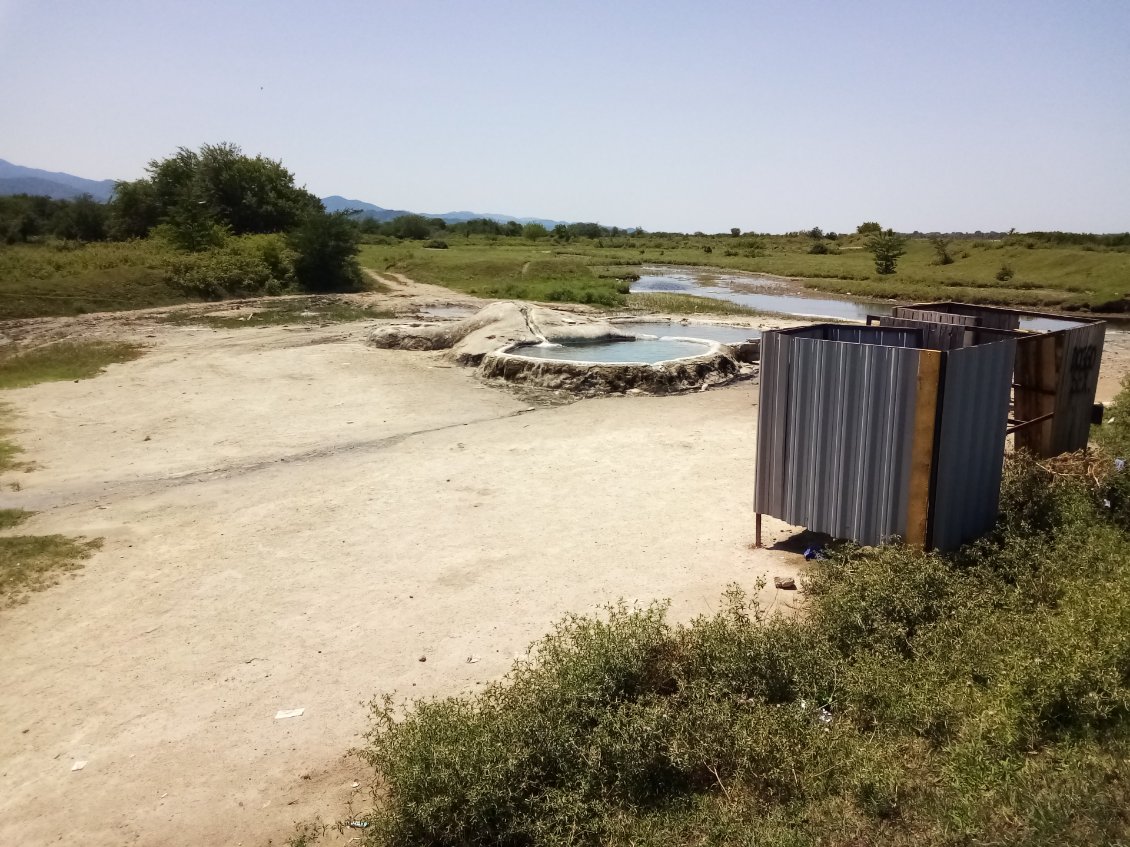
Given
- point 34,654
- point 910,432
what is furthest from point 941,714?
point 34,654

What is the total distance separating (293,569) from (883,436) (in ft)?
18.9

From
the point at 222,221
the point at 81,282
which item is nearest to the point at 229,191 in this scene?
the point at 222,221

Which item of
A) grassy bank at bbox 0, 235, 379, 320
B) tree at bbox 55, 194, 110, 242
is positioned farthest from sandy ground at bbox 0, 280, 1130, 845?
tree at bbox 55, 194, 110, 242

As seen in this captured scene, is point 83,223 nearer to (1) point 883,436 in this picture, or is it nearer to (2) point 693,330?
(2) point 693,330

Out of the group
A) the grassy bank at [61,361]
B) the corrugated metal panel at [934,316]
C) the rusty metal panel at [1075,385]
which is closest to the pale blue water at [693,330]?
the corrugated metal panel at [934,316]

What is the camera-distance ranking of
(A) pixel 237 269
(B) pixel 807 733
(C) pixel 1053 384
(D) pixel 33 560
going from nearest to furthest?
(B) pixel 807 733 < (D) pixel 33 560 < (C) pixel 1053 384 < (A) pixel 237 269

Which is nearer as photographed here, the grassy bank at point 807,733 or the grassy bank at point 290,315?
the grassy bank at point 807,733

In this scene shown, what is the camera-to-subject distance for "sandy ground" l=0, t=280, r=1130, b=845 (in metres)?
4.92

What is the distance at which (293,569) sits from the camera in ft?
25.4

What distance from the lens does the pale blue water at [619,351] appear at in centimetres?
1794

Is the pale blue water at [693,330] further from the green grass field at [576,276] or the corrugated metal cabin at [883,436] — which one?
the corrugated metal cabin at [883,436]

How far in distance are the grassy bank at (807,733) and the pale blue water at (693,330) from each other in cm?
1590

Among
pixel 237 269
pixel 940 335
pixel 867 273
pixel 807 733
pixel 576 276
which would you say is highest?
pixel 237 269

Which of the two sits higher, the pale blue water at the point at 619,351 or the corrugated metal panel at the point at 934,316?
the corrugated metal panel at the point at 934,316
